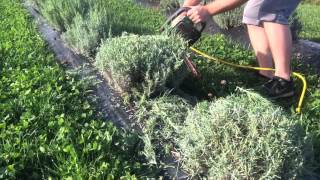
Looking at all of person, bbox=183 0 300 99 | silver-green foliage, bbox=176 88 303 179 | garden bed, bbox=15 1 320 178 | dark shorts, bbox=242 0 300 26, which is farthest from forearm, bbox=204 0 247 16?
silver-green foliage, bbox=176 88 303 179

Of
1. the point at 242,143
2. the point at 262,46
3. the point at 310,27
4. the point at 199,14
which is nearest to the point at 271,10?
the point at 262,46

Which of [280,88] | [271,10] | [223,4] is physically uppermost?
[223,4]

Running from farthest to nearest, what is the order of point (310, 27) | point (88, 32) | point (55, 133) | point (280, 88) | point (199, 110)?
1. point (310, 27)
2. point (88, 32)
3. point (280, 88)
4. point (55, 133)
5. point (199, 110)

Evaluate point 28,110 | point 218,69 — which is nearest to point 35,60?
point 28,110

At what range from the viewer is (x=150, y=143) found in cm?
283

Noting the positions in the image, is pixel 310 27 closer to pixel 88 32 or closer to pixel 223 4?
pixel 88 32

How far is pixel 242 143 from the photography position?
7.88 ft

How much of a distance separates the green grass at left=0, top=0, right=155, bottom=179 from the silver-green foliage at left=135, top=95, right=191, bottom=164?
102mm

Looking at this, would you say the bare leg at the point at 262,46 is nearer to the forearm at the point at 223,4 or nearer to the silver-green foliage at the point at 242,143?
the forearm at the point at 223,4

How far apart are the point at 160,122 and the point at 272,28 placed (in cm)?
121

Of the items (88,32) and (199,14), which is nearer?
(199,14)

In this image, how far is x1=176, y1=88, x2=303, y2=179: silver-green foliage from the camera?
2.36m

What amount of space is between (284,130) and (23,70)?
2214mm

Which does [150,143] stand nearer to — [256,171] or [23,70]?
[256,171]
